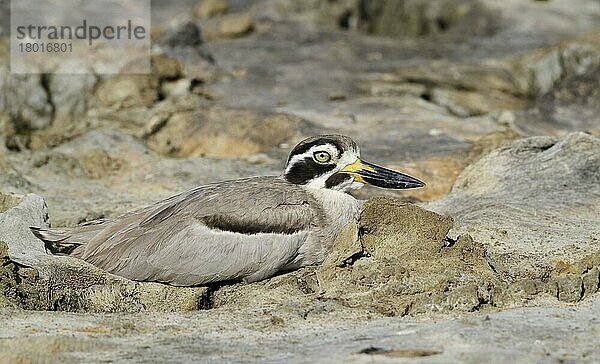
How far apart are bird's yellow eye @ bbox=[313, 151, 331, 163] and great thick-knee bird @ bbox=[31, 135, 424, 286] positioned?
1 cm

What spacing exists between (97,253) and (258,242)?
118 centimetres

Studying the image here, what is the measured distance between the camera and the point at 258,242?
7.08 m

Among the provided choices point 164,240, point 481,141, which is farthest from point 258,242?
point 481,141

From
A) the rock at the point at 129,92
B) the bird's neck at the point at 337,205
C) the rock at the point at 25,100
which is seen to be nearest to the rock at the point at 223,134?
the rock at the point at 129,92

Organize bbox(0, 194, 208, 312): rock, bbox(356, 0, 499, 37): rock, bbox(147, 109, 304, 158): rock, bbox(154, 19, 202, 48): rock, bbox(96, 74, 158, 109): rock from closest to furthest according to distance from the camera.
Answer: bbox(0, 194, 208, 312): rock, bbox(147, 109, 304, 158): rock, bbox(96, 74, 158, 109): rock, bbox(154, 19, 202, 48): rock, bbox(356, 0, 499, 37): rock

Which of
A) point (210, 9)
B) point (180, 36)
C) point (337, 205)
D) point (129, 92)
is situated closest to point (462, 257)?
point (337, 205)

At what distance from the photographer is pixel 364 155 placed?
11.1 meters

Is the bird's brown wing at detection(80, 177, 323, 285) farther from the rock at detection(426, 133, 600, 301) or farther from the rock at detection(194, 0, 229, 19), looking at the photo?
the rock at detection(194, 0, 229, 19)

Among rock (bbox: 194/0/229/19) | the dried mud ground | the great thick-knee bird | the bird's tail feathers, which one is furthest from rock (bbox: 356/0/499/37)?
the bird's tail feathers

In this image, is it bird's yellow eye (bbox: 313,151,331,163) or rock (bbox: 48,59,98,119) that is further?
rock (bbox: 48,59,98,119)

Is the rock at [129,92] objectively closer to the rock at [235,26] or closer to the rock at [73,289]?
the rock at [235,26]

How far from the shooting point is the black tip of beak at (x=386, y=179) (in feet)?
25.9

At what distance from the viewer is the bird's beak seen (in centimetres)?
787

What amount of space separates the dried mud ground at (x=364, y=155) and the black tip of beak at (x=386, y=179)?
1.05 ft
